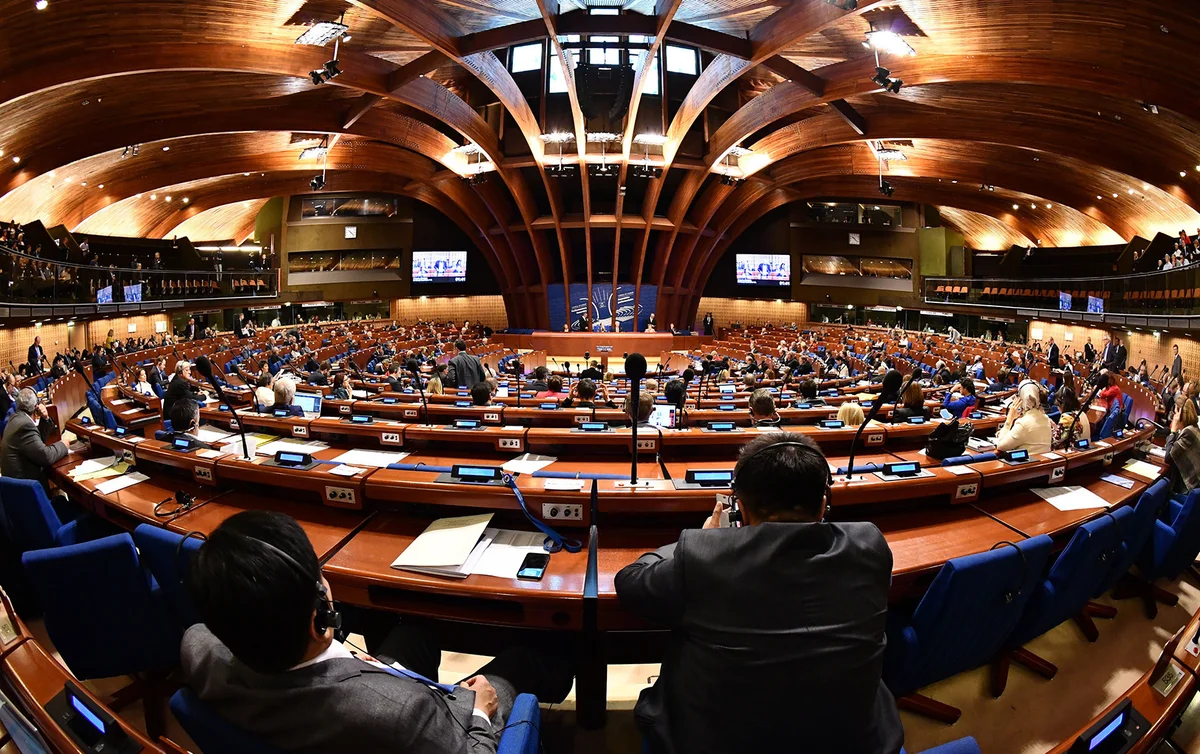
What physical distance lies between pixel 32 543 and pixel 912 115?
1876 cm

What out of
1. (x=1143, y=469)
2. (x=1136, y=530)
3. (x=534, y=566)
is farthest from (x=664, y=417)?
(x=1143, y=469)

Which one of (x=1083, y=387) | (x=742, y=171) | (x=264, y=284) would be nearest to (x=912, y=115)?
(x=742, y=171)

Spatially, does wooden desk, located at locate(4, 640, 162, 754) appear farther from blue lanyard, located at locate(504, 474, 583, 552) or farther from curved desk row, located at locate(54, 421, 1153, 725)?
blue lanyard, located at locate(504, 474, 583, 552)

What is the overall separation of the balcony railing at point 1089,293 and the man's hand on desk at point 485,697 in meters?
18.2

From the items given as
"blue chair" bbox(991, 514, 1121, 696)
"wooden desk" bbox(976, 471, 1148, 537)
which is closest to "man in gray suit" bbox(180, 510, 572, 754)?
"blue chair" bbox(991, 514, 1121, 696)

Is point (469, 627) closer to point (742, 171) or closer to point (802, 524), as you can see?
point (802, 524)

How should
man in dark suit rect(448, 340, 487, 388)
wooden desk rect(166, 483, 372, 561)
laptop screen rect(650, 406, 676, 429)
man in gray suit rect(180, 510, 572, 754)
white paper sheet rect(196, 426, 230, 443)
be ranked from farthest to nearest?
man in dark suit rect(448, 340, 487, 388) → laptop screen rect(650, 406, 676, 429) → white paper sheet rect(196, 426, 230, 443) → wooden desk rect(166, 483, 372, 561) → man in gray suit rect(180, 510, 572, 754)

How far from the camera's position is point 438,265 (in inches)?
1238

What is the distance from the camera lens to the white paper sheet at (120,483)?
12.1 ft

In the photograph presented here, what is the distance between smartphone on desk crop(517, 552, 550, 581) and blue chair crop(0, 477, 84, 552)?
3227 millimetres

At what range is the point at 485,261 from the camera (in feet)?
107

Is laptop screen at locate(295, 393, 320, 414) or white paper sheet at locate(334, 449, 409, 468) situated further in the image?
laptop screen at locate(295, 393, 320, 414)

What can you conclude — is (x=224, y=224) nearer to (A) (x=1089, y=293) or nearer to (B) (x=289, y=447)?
(B) (x=289, y=447)

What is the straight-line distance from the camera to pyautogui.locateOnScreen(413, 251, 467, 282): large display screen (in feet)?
103
